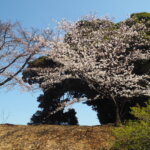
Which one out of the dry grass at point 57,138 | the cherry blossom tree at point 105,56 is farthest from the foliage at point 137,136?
the cherry blossom tree at point 105,56

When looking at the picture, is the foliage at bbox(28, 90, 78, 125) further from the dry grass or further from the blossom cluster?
the dry grass

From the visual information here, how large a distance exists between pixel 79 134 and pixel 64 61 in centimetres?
401

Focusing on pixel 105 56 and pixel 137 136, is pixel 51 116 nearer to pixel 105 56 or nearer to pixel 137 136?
pixel 105 56

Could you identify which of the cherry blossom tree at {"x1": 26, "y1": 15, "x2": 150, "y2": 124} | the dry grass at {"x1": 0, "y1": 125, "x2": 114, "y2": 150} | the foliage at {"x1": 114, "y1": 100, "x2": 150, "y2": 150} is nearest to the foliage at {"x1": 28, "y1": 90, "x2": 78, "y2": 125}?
the cherry blossom tree at {"x1": 26, "y1": 15, "x2": 150, "y2": 124}

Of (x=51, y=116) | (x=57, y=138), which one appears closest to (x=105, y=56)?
(x=57, y=138)

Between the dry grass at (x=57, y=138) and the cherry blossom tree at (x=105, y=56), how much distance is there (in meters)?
1.43

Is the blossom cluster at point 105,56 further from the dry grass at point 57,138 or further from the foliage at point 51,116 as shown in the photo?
the foliage at point 51,116

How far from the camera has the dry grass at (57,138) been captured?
12.1 meters

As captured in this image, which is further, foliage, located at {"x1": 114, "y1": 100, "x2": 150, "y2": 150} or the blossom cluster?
the blossom cluster

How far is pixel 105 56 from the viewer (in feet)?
49.6

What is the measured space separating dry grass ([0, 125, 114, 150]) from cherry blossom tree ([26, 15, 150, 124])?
143cm

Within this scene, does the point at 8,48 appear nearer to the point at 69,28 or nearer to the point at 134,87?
the point at 69,28

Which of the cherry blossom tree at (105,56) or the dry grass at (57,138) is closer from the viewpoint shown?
the dry grass at (57,138)

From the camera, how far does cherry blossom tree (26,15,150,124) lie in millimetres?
14297
